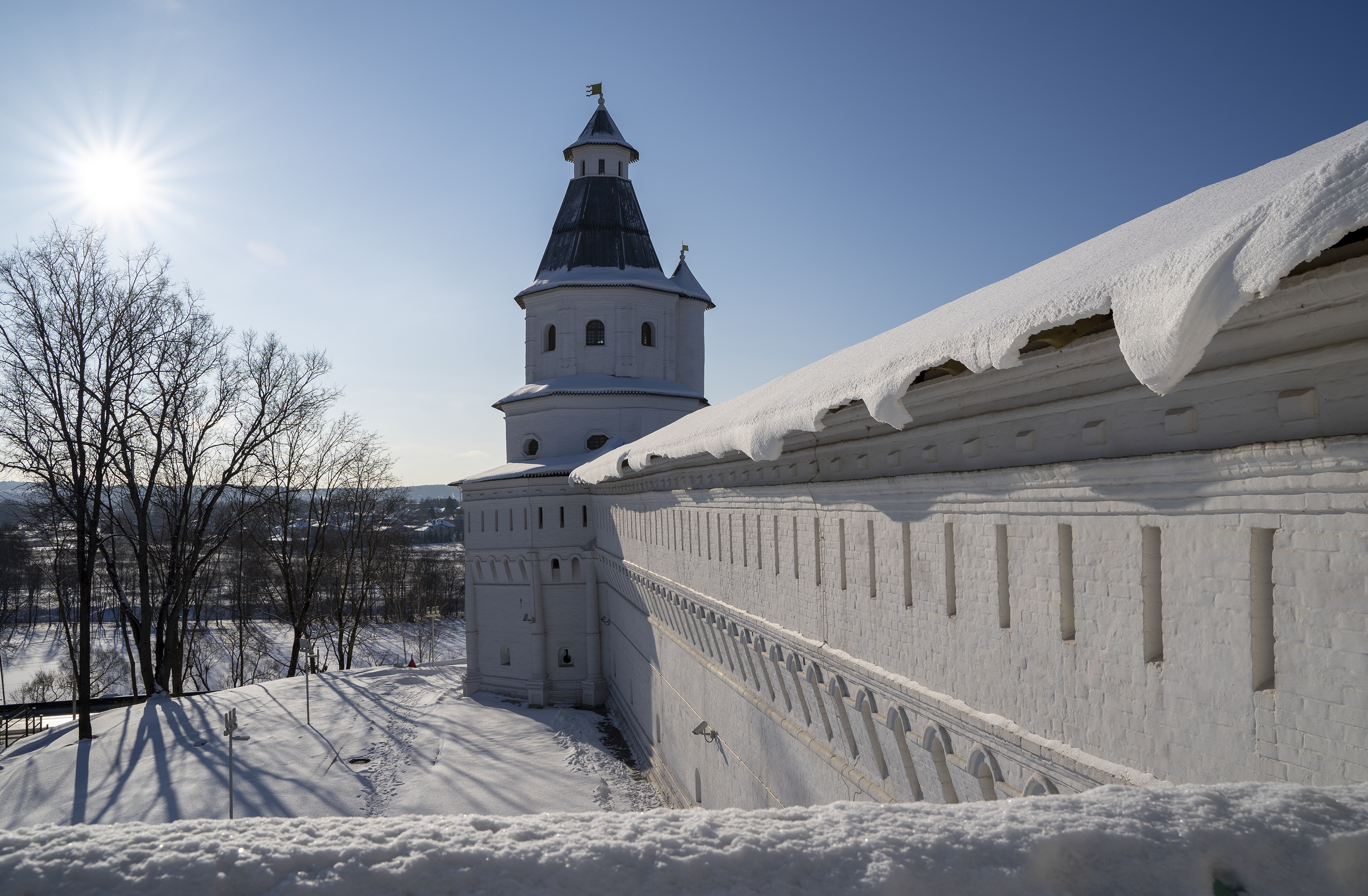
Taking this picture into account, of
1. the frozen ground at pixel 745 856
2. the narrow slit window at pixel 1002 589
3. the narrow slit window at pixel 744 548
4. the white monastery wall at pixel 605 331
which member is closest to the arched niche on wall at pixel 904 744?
the narrow slit window at pixel 1002 589

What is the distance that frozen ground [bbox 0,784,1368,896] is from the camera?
1430 millimetres

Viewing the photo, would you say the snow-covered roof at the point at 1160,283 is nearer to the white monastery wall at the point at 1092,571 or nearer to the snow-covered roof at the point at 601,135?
the white monastery wall at the point at 1092,571

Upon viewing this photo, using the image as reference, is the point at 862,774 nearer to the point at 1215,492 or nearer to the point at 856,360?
the point at 856,360

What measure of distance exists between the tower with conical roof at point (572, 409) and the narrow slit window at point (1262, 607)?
70.0 ft

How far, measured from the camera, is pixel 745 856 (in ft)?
4.93

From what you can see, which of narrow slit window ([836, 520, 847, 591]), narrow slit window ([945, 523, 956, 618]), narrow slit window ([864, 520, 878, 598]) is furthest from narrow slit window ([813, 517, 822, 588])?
narrow slit window ([945, 523, 956, 618])

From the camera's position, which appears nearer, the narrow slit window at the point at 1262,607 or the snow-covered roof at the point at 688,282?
the narrow slit window at the point at 1262,607

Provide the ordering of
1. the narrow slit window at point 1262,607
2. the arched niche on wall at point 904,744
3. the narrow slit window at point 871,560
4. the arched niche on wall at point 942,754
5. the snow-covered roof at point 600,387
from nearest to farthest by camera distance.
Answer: the narrow slit window at point 1262,607
the arched niche on wall at point 942,754
the arched niche on wall at point 904,744
the narrow slit window at point 871,560
the snow-covered roof at point 600,387

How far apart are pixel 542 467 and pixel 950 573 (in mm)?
20784

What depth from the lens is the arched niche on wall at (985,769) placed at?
439 centimetres

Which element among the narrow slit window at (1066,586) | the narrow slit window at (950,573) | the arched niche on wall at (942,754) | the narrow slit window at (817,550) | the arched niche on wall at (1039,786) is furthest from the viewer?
the narrow slit window at (817,550)

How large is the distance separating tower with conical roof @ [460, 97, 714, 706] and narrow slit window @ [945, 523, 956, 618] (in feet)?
63.5

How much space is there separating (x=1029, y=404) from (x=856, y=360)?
5.58 feet

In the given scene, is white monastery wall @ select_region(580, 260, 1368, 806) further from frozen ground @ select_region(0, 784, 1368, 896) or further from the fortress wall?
frozen ground @ select_region(0, 784, 1368, 896)
